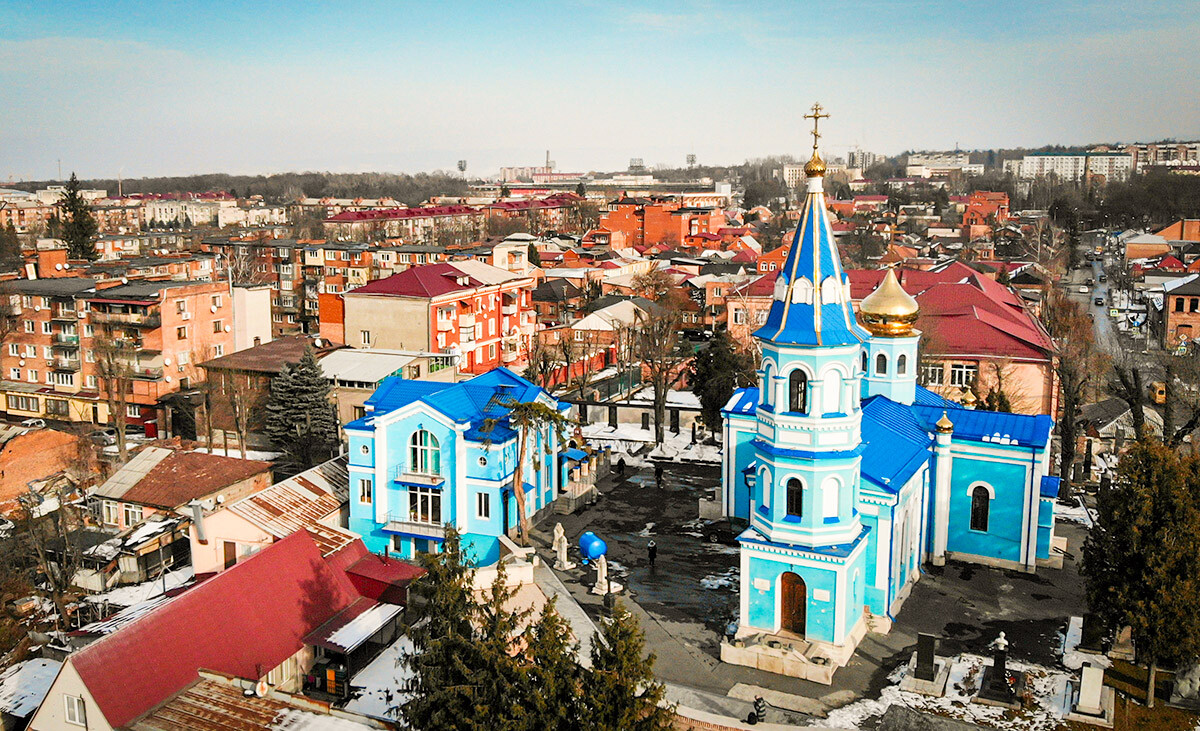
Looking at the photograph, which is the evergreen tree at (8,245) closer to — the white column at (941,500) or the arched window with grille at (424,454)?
the arched window with grille at (424,454)

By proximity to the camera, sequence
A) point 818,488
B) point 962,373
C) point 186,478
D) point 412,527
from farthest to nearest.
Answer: point 962,373, point 186,478, point 412,527, point 818,488

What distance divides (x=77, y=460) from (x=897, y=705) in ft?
92.4

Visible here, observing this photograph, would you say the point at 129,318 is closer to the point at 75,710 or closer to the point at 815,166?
the point at 75,710

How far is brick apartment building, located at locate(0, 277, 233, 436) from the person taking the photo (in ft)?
130

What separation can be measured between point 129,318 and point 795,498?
31.2 meters

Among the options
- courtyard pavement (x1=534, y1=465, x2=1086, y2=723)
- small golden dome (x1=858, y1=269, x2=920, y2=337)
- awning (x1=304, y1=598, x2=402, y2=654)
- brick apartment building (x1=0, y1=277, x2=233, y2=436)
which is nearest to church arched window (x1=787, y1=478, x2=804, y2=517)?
courtyard pavement (x1=534, y1=465, x2=1086, y2=723)

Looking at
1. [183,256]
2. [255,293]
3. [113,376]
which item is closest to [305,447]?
[113,376]

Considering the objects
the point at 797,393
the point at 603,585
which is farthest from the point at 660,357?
the point at 797,393

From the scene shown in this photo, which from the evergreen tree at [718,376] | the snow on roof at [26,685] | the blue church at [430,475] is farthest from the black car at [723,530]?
the snow on roof at [26,685]

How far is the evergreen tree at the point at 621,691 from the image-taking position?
12.1m

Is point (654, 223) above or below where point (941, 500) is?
above

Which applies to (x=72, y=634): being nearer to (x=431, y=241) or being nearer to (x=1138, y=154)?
(x=431, y=241)

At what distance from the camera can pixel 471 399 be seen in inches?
1040

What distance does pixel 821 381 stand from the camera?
60.0 ft
